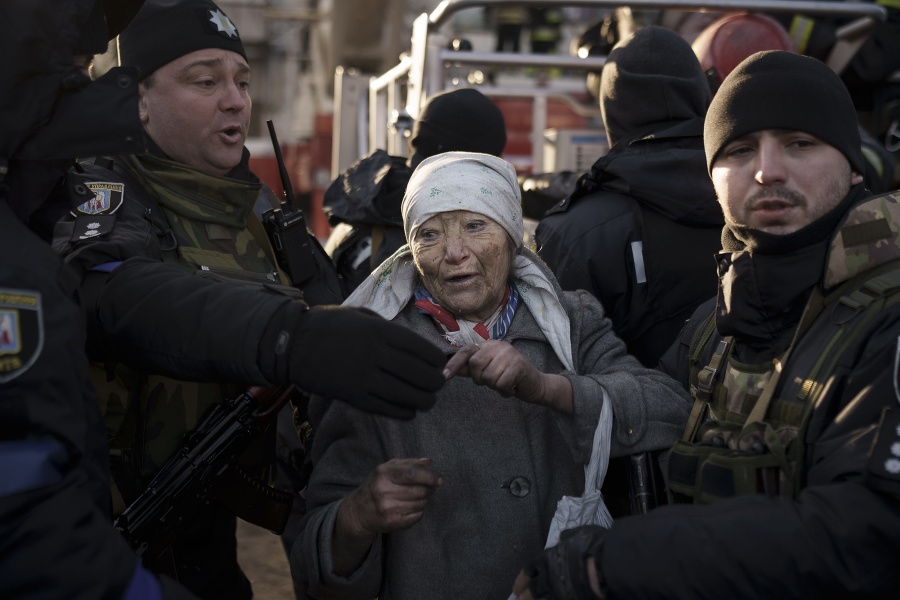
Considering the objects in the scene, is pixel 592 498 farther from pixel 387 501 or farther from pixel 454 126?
pixel 454 126

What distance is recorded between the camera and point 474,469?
2.10 m

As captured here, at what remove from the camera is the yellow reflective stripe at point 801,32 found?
15.8 feet

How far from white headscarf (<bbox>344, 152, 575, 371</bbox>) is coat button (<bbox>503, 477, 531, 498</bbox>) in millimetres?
282

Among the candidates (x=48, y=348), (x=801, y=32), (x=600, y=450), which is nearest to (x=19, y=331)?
(x=48, y=348)

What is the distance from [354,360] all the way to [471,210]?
28.3 inches

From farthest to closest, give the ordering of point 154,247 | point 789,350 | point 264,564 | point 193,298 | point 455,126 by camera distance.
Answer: point 264,564 < point 455,126 < point 154,247 < point 789,350 < point 193,298

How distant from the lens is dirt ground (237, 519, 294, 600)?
439 centimetres

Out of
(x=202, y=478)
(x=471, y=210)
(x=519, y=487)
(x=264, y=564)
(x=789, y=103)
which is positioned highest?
(x=789, y=103)

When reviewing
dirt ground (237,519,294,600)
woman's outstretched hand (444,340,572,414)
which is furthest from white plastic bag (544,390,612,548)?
dirt ground (237,519,294,600)

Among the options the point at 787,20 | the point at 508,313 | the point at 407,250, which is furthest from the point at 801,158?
the point at 787,20

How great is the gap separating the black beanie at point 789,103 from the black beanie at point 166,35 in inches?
58.7

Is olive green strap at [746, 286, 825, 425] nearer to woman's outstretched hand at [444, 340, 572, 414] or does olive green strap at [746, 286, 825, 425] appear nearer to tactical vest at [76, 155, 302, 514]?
woman's outstretched hand at [444, 340, 572, 414]

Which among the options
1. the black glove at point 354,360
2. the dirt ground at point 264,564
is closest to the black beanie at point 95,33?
the black glove at point 354,360

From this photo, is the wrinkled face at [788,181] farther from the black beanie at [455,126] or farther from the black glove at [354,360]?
the black beanie at [455,126]
